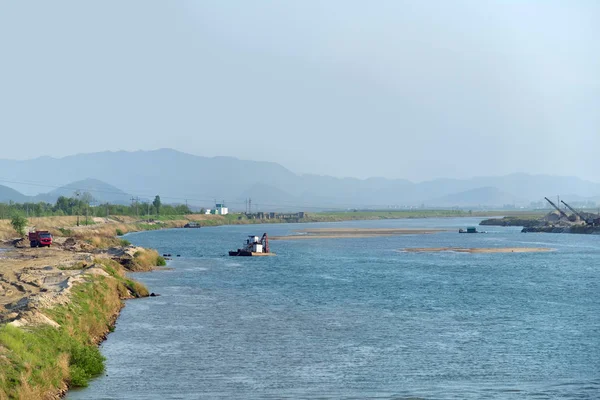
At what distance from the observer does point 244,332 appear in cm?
4519

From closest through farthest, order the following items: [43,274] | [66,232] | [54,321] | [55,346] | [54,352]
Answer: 1. [54,352]
2. [55,346]
3. [54,321]
4. [43,274]
5. [66,232]

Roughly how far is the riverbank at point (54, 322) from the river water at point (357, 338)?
1.22m

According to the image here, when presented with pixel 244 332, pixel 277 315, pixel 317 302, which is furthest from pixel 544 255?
pixel 244 332

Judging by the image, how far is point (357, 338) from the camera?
43.7 meters

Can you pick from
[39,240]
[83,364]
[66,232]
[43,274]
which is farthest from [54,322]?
[66,232]

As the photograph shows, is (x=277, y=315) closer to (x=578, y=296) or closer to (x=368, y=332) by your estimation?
(x=368, y=332)

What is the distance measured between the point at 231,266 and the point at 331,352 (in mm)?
56774

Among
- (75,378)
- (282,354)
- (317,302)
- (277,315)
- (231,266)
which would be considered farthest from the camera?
(231,266)

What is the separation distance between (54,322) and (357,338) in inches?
640

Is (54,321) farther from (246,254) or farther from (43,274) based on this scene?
(246,254)

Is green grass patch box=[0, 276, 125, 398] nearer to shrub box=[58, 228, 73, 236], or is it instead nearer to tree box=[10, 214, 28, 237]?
tree box=[10, 214, 28, 237]

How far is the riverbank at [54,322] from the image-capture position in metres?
28.1

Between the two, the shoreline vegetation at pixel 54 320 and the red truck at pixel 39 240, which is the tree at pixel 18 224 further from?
the shoreline vegetation at pixel 54 320

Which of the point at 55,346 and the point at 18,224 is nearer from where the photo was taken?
the point at 55,346
